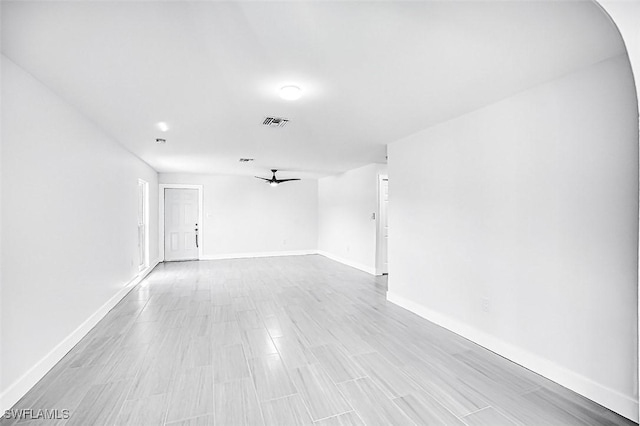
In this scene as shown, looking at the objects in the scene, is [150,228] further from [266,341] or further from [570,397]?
[570,397]

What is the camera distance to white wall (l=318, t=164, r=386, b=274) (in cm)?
614

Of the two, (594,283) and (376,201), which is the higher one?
(376,201)

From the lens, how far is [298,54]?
189 cm

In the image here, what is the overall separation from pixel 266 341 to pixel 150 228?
4777 mm

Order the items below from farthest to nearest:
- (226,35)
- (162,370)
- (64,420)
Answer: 1. (162,370)
2. (64,420)
3. (226,35)

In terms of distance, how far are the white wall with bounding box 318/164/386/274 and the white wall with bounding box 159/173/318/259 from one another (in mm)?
423

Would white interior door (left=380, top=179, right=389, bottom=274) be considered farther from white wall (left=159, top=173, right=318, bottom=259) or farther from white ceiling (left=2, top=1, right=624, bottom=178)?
white wall (left=159, top=173, right=318, bottom=259)

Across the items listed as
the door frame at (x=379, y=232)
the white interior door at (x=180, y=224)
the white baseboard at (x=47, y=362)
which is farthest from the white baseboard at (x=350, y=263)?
the white baseboard at (x=47, y=362)

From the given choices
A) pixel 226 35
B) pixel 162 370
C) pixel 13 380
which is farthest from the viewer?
pixel 162 370

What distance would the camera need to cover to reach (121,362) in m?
2.50

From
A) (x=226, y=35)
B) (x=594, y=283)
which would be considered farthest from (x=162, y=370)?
(x=594, y=283)

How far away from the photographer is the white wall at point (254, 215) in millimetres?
7891

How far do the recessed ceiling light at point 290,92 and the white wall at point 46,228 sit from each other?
181 cm

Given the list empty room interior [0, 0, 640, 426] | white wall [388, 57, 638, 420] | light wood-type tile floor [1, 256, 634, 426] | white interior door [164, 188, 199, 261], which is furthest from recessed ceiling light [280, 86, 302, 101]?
white interior door [164, 188, 199, 261]
